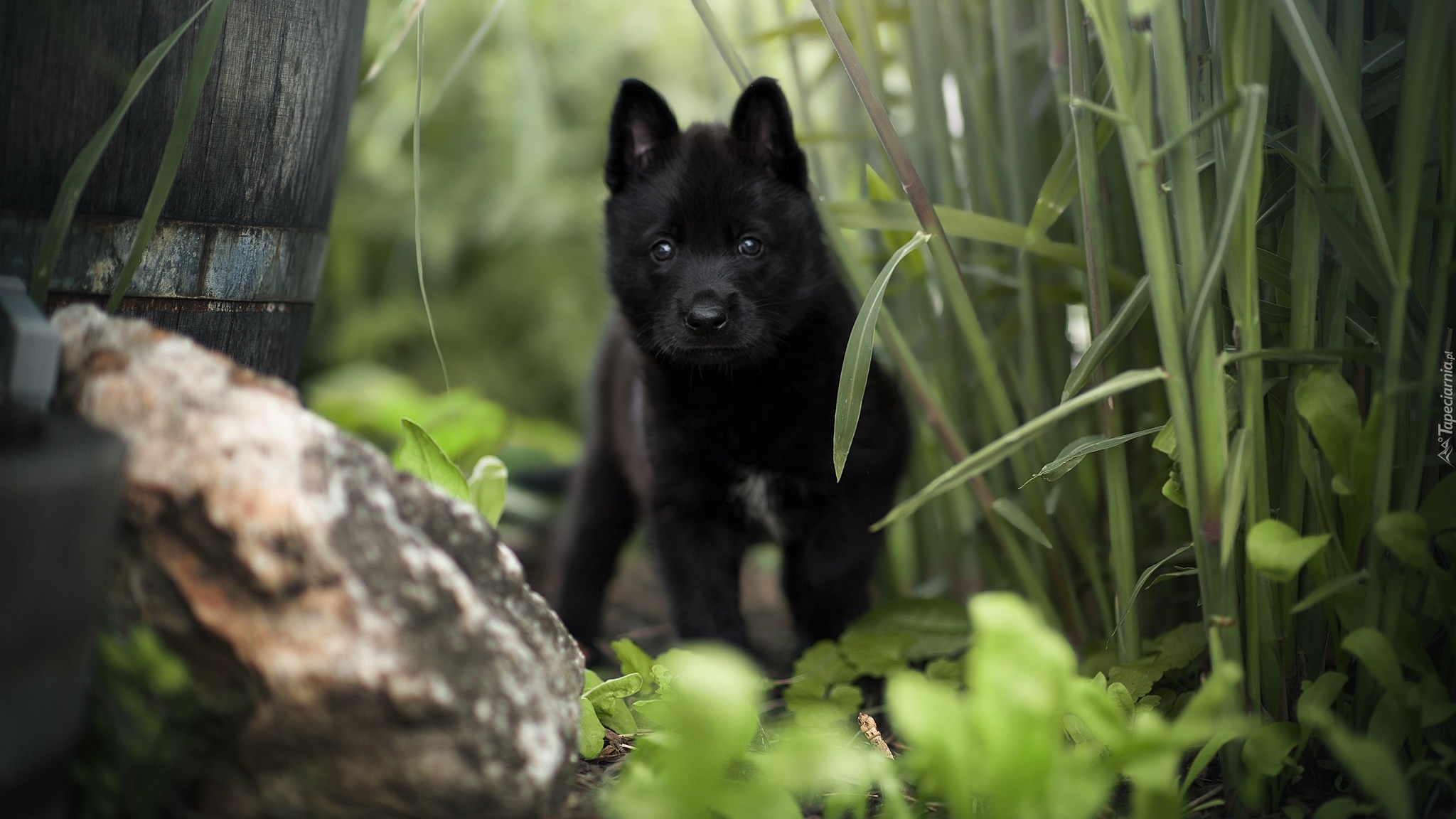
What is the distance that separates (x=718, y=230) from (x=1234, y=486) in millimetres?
939

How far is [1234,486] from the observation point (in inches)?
38.1

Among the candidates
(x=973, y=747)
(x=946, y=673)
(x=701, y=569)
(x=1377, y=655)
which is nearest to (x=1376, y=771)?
(x=1377, y=655)

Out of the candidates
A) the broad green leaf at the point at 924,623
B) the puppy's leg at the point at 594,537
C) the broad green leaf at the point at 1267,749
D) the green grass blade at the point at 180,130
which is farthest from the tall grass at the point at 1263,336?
the puppy's leg at the point at 594,537

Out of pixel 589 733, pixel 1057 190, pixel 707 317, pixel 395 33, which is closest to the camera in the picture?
pixel 589 733

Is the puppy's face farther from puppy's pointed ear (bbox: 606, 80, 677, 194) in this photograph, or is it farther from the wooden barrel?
the wooden barrel

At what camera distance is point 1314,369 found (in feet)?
3.51

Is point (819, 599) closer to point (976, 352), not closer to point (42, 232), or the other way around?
point (976, 352)

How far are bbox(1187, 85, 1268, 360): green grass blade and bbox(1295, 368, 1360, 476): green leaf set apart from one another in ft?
0.58

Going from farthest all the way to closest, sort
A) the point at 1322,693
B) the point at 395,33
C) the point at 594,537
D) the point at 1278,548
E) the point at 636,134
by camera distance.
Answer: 1. the point at 594,537
2. the point at 636,134
3. the point at 395,33
4. the point at 1322,693
5. the point at 1278,548

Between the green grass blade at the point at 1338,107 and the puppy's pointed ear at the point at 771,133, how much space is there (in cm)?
81

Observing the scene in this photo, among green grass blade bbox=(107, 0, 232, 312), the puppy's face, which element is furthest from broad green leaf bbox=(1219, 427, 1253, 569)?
green grass blade bbox=(107, 0, 232, 312)

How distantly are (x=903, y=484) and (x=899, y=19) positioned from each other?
2.75 feet

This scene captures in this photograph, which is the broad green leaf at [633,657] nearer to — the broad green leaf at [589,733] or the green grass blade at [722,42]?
the broad green leaf at [589,733]

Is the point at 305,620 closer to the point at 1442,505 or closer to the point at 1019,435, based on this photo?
the point at 1019,435
